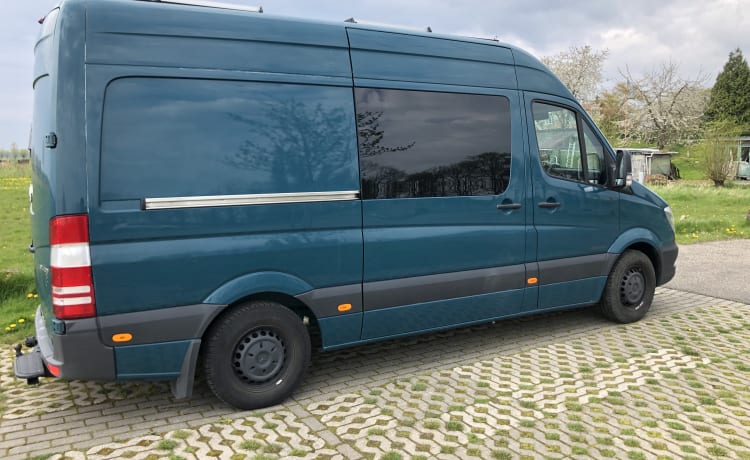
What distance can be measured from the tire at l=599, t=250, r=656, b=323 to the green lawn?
5713mm

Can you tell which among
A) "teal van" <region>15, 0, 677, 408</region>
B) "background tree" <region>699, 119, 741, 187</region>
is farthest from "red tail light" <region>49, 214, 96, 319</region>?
"background tree" <region>699, 119, 741, 187</region>

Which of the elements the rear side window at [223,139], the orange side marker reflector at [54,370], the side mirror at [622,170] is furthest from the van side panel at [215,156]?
the side mirror at [622,170]

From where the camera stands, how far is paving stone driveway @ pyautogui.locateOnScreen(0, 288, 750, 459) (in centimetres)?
378

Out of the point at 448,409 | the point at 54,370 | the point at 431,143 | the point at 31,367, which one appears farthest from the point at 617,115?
the point at 54,370

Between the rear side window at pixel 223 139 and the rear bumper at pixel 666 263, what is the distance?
3.82m

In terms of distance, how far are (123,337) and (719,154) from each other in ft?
94.1

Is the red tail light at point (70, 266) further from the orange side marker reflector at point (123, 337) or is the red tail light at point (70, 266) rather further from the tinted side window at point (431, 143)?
the tinted side window at point (431, 143)

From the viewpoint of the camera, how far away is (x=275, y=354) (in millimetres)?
4371

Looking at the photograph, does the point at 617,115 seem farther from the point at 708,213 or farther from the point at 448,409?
the point at 448,409

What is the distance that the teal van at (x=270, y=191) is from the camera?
12.1 feet

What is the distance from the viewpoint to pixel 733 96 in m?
52.5

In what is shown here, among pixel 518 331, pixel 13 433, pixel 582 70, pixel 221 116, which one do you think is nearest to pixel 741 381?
pixel 518 331

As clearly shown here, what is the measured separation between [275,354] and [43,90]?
2.30m

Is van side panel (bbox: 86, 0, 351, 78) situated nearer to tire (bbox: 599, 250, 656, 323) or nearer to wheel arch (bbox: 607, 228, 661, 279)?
wheel arch (bbox: 607, 228, 661, 279)
